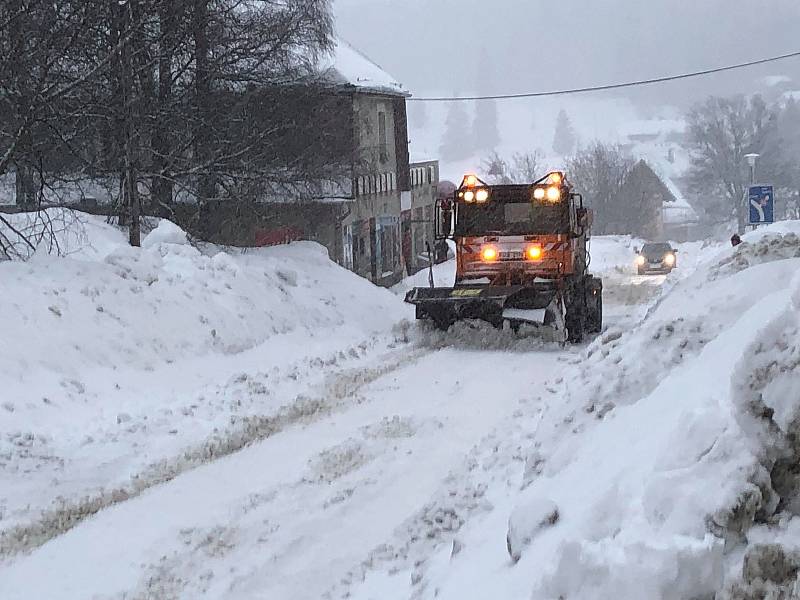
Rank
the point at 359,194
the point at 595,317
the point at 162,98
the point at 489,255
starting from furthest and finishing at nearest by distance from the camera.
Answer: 1. the point at 359,194
2. the point at 162,98
3. the point at 595,317
4. the point at 489,255

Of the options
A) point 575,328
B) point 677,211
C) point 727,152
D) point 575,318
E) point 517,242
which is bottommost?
point 677,211

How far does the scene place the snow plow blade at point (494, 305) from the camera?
51.3 ft

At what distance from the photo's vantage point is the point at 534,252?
17.1 metres

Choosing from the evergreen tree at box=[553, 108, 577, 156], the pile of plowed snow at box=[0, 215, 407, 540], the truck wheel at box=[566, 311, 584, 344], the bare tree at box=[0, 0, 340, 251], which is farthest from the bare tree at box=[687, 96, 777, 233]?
the evergreen tree at box=[553, 108, 577, 156]

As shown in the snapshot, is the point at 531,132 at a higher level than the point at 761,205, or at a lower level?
higher

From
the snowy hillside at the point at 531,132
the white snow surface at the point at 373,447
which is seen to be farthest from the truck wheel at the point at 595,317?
the snowy hillside at the point at 531,132

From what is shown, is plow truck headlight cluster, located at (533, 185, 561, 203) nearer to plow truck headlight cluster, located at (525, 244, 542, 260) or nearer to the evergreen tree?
plow truck headlight cluster, located at (525, 244, 542, 260)

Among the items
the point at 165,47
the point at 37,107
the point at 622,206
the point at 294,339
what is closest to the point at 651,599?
the point at 294,339

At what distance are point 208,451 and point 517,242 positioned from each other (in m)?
9.20

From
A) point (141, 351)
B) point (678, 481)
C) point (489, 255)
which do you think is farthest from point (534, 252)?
point (678, 481)

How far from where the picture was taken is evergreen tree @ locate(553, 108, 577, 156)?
552 feet

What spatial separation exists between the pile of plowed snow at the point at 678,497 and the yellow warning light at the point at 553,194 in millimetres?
10687

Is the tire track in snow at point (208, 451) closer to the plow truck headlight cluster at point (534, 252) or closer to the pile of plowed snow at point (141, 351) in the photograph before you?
the pile of plowed snow at point (141, 351)

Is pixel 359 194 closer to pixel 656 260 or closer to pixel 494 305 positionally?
pixel 656 260
